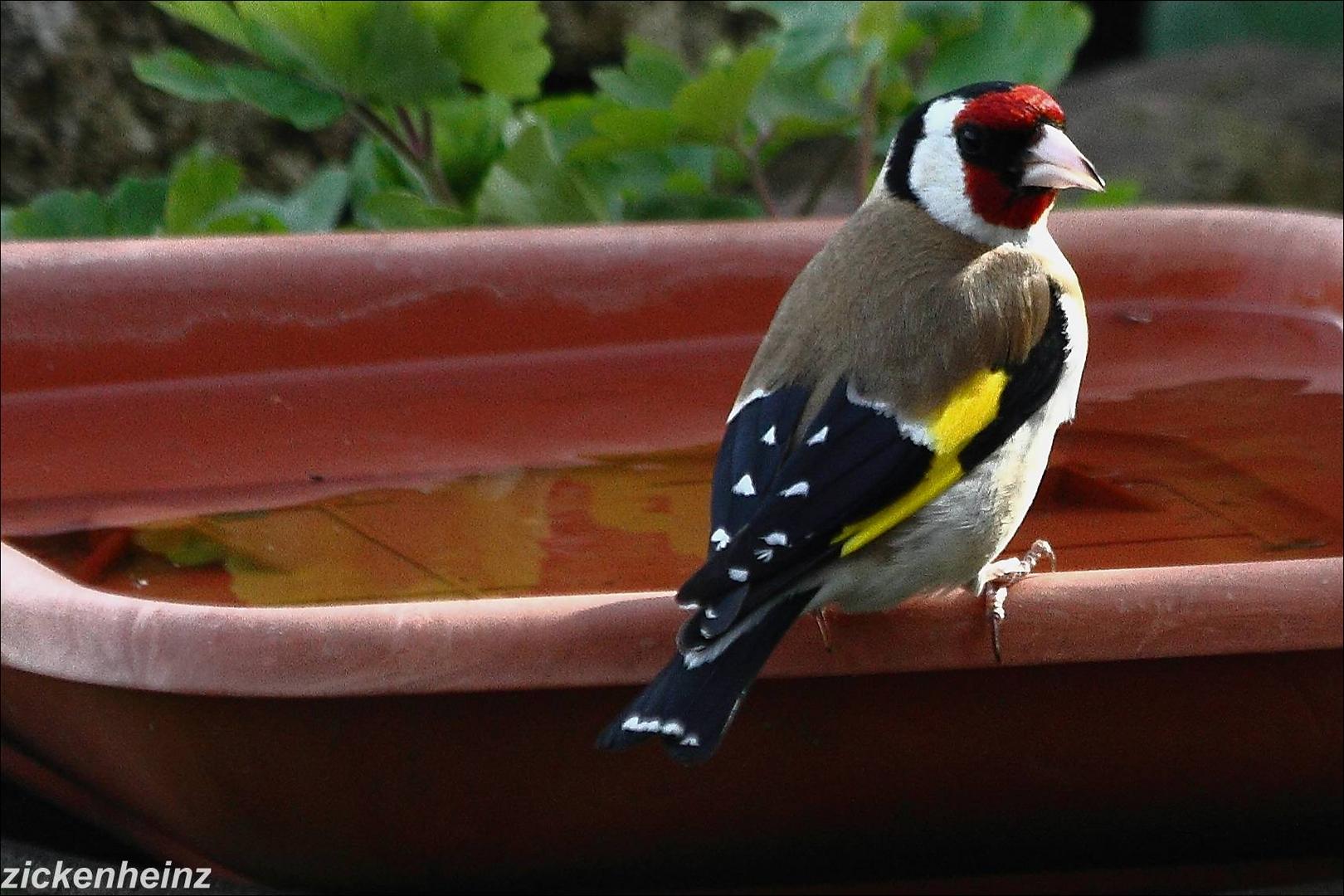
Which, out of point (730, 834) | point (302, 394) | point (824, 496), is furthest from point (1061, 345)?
point (302, 394)

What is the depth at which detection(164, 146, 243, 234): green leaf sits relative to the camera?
3.45 m

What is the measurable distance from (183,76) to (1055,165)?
1.91m

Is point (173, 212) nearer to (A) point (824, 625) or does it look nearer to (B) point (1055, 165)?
(B) point (1055, 165)

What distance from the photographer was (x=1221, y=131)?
6.59 metres

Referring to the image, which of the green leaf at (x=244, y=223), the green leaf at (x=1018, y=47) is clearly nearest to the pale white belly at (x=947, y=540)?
the green leaf at (x=1018, y=47)

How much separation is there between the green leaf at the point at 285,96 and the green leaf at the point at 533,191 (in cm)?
32

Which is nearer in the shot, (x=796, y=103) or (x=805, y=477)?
(x=805, y=477)

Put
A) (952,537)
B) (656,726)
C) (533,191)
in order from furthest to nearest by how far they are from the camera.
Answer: (533,191) → (952,537) → (656,726)

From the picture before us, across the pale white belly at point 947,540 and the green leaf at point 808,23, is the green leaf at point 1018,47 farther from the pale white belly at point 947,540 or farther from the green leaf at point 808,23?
the pale white belly at point 947,540

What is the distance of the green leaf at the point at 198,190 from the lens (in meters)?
3.45

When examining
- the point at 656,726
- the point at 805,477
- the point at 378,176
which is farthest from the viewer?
the point at 378,176

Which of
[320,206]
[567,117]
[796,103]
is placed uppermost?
[796,103]

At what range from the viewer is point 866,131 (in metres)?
3.51

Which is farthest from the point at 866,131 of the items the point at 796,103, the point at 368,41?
the point at 368,41
